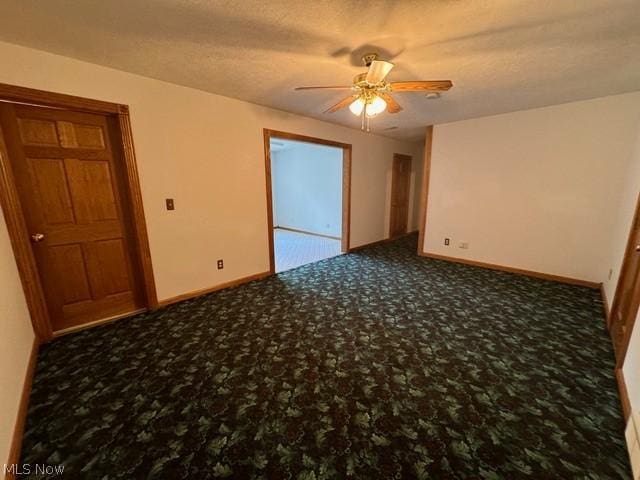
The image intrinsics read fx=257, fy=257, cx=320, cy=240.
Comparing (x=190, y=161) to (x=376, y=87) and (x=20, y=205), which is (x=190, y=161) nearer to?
(x=20, y=205)

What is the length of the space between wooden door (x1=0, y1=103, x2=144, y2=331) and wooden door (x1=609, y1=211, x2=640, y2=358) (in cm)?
419

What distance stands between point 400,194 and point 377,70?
4.45 meters

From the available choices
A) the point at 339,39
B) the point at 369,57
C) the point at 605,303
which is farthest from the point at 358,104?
the point at 605,303

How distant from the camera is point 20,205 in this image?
2.00 metres

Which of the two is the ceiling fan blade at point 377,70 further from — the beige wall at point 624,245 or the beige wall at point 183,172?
the beige wall at point 624,245

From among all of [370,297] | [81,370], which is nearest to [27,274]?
[81,370]

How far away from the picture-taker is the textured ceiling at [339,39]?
1.47m

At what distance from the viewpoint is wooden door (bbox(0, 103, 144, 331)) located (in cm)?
204

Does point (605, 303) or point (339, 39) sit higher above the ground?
point (339, 39)

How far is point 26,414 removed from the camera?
1479mm

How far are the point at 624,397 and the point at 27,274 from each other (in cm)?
419

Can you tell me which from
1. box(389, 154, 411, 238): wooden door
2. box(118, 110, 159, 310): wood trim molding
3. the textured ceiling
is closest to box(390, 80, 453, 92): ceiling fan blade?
the textured ceiling

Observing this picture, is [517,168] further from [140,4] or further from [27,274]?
[27,274]

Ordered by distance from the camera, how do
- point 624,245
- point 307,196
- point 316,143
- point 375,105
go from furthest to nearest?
point 307,196
point 316,143
point 624,245
point 375,105
